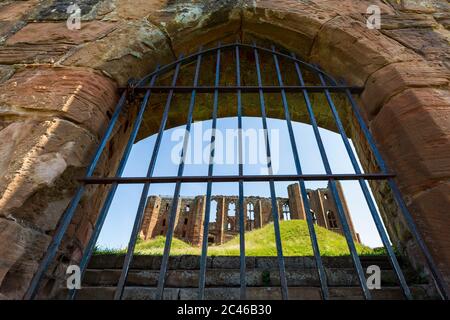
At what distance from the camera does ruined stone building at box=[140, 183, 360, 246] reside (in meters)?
25.0

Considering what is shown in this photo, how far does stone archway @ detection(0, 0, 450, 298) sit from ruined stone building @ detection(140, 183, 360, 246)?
22852 mm

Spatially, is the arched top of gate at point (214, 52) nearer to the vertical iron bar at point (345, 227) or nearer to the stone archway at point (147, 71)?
the stone archway at point (147, 71)

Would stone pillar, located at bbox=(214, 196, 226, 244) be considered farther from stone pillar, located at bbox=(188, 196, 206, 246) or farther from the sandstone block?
the sandstone block

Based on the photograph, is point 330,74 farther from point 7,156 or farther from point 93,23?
point 7,156

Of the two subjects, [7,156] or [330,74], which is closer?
[7,156]

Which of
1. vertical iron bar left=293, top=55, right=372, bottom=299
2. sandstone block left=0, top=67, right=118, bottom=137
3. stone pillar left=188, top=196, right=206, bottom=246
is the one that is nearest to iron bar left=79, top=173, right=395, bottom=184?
vertical iron bar left=293, top=55, right=372, bottom=299

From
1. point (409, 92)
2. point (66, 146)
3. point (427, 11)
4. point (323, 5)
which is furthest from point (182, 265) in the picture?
point (427, 11)

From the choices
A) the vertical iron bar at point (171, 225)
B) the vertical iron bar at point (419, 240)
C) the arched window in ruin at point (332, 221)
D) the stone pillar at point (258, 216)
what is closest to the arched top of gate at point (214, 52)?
the vertical iron bar at point (171, 225)

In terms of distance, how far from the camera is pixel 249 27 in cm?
255

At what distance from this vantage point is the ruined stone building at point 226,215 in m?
25.0

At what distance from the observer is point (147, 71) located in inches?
92.1

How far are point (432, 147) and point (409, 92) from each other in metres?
0.43

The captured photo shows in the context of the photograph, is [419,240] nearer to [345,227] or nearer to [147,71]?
[345,227]

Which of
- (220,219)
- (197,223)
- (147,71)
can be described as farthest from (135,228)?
(220,219)
